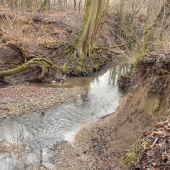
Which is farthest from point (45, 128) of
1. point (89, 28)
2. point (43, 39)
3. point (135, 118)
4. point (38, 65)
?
point (89, 28)

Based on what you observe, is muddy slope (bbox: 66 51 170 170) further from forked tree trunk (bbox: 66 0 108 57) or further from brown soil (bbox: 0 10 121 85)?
forked tree trunk (bbox: 66 0 108 57)

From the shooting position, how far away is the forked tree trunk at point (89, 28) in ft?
61.0

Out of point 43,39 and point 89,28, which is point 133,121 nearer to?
point 89,28

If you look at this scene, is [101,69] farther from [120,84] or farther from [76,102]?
[76,102]

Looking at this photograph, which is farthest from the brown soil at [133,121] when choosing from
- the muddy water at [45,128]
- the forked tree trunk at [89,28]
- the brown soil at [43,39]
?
the forked tree trunk at [89,28]

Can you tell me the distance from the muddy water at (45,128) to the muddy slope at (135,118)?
119cm

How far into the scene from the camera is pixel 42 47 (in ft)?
64.7

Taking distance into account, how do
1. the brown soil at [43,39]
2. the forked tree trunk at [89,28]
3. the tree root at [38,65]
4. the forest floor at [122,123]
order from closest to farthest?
1. the forest floor at [122,123]
2. the tree root at [38,65]
3. the brown soil at [43,39]
4. the forked tree trunk at [89,28]

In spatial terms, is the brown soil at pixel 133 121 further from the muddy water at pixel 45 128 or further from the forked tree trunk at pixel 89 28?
the forked tree trunk at pixel 89 28

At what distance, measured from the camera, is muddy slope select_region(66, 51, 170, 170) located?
6504 millimetres

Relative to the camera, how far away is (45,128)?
8.84 metres

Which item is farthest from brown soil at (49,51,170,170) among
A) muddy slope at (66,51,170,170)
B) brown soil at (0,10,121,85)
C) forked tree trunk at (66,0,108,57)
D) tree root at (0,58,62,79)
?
forked tree trunk at (66,0,108,57)

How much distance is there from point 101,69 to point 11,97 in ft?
41.9

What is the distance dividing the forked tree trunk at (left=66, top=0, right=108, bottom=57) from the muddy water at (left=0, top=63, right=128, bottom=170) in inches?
249
